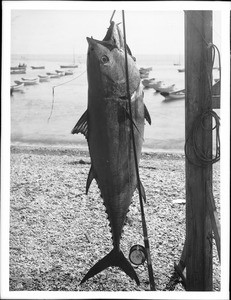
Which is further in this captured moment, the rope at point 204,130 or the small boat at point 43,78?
the small boat at point 43,78

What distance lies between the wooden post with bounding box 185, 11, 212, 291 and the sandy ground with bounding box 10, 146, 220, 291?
312 mm

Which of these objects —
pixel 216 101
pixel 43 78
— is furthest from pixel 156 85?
pixel 216 101

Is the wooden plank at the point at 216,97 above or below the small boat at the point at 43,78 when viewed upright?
below

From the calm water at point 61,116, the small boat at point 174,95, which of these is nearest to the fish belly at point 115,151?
the calm water at point 61,116

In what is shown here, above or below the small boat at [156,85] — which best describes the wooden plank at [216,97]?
below

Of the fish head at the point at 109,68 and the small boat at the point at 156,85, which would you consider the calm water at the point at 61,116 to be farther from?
the fish head at the point at 109,68

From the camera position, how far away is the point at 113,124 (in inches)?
83.1

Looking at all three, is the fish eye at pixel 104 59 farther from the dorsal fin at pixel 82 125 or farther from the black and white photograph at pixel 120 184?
the dorsal fin at pixel 82 125

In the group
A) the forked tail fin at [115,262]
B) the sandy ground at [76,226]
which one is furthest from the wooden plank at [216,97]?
the sandy ground at [76,226]

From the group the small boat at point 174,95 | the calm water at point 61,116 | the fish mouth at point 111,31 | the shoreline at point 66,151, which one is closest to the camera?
the fish mouth at point 111,31

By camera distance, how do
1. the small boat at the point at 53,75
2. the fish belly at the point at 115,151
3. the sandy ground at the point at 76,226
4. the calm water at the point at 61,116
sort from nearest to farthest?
1. the fish belly at the point at 115,151
2. the sandy ground at the point at 76,226
3. the calm water at the point at 61,116
4. the small boat at the point at 53,75

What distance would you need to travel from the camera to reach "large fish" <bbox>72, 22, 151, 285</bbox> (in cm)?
201

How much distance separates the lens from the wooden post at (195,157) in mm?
2199

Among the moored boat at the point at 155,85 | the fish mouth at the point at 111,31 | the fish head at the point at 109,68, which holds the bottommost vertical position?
the fish head at the point at 109,68
